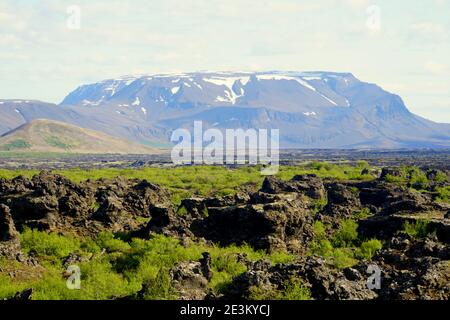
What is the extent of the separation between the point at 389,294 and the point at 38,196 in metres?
24.6

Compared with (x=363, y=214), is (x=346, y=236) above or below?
below

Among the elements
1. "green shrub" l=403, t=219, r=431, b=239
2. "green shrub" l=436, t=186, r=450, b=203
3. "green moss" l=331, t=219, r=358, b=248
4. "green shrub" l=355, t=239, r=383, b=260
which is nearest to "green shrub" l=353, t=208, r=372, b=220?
"green moss" l=331, t=219, r=358, b=248

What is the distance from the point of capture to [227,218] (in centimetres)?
3719

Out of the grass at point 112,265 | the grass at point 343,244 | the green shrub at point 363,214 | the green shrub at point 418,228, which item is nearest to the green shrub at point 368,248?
the grass at point 343,244

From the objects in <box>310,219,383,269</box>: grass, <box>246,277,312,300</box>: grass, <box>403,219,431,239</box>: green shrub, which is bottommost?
<box>310,219,383,269</box>: grass

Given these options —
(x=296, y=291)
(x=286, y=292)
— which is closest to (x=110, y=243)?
(x=286, y=292)

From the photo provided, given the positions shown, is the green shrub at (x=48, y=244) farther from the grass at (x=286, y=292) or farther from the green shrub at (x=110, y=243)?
the grass at (x=286, y=292)

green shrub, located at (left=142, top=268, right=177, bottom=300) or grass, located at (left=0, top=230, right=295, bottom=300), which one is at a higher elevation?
green shrub, located at (left=142, top=268, right=177, bottom=300)

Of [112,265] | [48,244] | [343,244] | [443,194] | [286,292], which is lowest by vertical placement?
[343,244]

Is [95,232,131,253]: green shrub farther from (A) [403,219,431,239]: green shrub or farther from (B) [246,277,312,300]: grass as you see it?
(A) [403,219,431,239]: green shrub

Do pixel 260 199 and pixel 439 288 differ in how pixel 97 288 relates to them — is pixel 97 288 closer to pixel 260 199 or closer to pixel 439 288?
pixel 439 288

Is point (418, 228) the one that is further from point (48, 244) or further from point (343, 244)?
point (48, 244)

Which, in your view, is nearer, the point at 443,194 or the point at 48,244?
the point at 48,244
